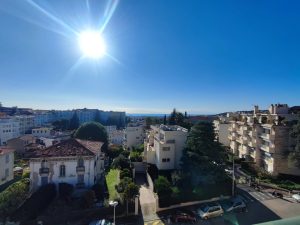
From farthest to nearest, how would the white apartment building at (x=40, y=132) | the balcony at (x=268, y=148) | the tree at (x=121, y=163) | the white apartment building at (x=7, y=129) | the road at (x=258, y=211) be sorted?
the white apartment building at (x=40, y=132), the white apartment building at (x=7, y=129), the tree at (x=121, y=163), the balcony at (x=268, y=148), the road at (x=258, y=211)

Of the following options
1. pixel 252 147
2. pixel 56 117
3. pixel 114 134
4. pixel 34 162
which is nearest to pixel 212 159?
pixel 252 147

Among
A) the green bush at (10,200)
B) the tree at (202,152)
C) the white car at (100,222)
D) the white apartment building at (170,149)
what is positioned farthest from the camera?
the white apartment building at (170,149)

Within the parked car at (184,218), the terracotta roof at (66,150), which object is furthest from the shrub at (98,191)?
the parked car at (184,218)

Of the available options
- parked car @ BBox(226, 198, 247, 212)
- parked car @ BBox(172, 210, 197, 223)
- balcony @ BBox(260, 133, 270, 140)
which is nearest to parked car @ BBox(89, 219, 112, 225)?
parked car @ BBox(172, 210, 197, 223)

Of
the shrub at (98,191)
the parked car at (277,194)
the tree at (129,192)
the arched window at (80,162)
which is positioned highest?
the arched window at (80,162)

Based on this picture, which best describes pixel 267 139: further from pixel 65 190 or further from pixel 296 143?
pixel 65 190

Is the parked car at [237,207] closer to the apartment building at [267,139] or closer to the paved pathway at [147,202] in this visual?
the paved pathway at [147,202]

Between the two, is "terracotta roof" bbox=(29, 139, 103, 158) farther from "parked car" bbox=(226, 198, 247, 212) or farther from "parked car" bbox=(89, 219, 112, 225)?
"parked car" bbox=(226, 198, 247, 212)
